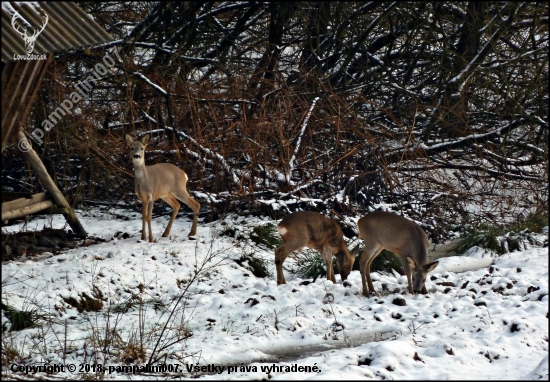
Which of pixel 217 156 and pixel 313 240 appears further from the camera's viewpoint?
pixel 217 156

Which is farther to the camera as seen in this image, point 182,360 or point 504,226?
point 504,226

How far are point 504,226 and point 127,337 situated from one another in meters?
8.36


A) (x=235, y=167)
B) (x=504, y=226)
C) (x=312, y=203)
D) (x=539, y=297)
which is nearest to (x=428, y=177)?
(x=504, y=226)

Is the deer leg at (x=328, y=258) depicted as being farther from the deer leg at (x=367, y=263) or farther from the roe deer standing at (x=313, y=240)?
the deer leg at (x=367, y=263)

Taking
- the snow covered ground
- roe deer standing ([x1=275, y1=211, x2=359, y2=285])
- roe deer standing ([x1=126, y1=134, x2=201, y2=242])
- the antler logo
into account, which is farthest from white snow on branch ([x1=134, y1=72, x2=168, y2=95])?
the antler logo

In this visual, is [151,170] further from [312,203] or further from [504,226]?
[504,226]

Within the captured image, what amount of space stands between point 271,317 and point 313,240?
2033 mm

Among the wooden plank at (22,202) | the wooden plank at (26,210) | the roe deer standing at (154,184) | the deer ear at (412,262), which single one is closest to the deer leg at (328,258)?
the deer ear at (412,262)

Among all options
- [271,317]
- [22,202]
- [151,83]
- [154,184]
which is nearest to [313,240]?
[271,317]

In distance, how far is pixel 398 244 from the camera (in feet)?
31.4

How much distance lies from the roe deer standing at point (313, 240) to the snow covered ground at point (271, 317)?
0.30 meters

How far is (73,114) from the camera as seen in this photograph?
515 inches

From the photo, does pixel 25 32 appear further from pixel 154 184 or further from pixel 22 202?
pixel 154 184

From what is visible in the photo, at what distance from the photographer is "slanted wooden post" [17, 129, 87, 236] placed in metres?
10.6
